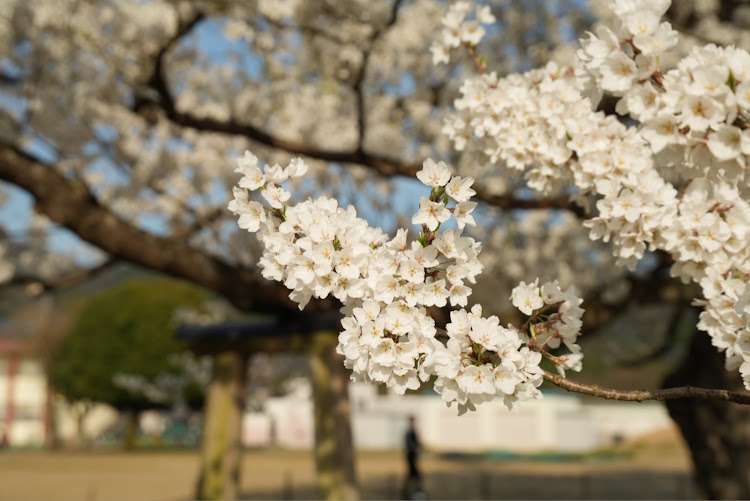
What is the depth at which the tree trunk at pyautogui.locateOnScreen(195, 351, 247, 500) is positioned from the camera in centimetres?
1151

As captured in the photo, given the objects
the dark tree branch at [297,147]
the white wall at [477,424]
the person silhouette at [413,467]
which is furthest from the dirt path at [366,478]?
the dark tree branch at [297,147]

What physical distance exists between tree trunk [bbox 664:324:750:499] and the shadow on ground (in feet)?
19.1

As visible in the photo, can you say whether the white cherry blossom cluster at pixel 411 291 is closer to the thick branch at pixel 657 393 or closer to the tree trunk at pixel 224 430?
the thick branch at pixel 657 393

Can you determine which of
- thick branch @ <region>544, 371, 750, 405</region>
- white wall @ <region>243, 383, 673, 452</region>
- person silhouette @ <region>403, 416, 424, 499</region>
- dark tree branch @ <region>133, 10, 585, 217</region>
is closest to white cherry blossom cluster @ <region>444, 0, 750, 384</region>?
thick branch @ <region>544, 371, 750, 405</region>

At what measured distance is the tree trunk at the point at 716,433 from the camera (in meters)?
9.87

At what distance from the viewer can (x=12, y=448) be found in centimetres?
4259

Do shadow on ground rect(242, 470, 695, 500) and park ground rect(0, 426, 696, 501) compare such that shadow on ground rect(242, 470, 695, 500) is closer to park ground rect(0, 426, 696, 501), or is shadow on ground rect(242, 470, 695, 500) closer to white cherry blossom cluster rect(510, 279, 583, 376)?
park ground rect(0, 426, 696, 501)

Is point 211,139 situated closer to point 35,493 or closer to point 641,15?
point 35,493

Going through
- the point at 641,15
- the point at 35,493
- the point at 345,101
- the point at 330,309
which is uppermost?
the point at 345,101

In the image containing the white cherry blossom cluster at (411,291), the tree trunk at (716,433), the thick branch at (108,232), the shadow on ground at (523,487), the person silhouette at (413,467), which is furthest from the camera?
the shadow on ground at (523,487)

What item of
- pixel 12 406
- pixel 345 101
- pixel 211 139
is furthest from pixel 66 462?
pixel 345 101

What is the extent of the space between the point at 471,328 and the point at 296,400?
133 ft

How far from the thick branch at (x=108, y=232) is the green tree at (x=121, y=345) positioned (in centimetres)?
2661

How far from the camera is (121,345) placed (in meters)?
36.5
